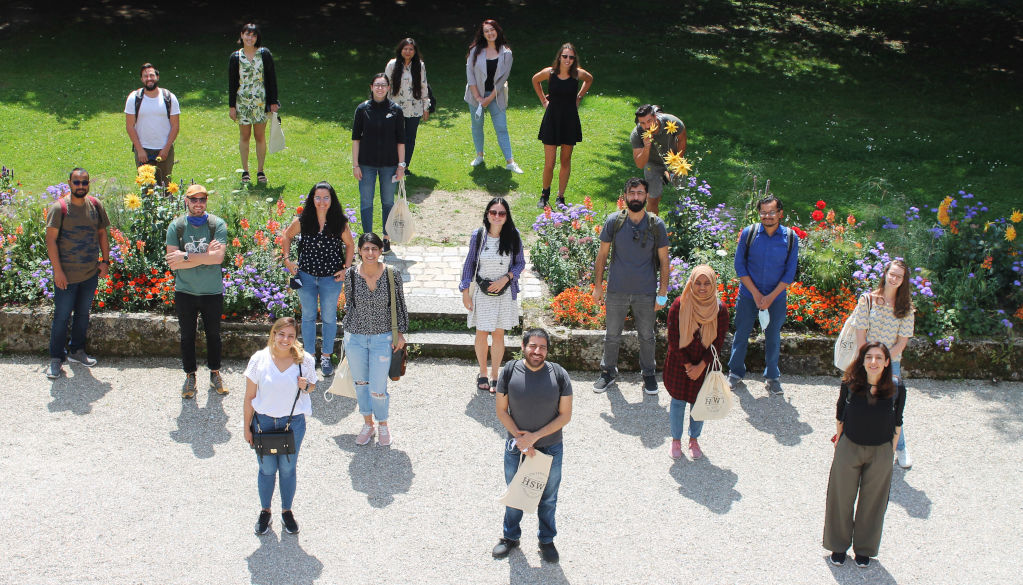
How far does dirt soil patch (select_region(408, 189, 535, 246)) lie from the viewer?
10469 mm

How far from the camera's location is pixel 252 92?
11.3 meters

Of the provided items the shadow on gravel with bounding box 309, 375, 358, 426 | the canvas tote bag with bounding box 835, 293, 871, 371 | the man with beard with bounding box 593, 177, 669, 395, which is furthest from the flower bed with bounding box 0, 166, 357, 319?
the canvas tote bag with bounding box 835, 293, 871, 371

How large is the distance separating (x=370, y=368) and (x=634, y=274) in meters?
2.32

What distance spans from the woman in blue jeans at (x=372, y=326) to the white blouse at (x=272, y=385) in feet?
3.48

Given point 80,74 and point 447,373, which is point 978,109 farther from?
point 80,74

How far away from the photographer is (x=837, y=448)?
6047mm

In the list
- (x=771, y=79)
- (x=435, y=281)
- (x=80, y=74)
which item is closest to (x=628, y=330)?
(x=435, y=281)

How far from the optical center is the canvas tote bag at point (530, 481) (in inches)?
230

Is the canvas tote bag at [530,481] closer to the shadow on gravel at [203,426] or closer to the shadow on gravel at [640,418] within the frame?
the shadow on gravel at [640,418]

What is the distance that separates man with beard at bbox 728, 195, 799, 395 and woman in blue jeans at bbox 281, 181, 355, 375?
329 centimetres

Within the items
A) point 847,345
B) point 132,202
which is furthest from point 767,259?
point 132,202

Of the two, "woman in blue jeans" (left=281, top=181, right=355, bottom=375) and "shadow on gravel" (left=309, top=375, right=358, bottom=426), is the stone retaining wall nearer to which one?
"woman in blue jeans" (left=281, top=181, right=355, bottom=375)

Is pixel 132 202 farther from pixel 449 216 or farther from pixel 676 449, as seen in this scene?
pixel 676 449

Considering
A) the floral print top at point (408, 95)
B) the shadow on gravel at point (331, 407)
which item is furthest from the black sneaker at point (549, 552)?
the floral print top at point (408, 95)
